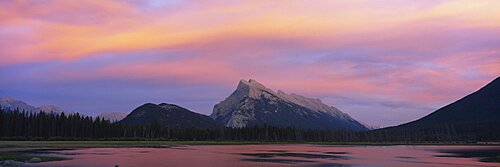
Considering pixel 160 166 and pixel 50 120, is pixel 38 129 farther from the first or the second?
pixel 160 166

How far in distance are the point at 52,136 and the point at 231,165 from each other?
412 ft

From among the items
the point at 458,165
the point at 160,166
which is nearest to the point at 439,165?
the point at 458,165

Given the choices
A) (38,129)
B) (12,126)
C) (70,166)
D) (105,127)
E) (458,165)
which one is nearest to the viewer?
(70,166)

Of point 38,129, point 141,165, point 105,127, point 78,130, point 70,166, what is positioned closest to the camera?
point 70,166

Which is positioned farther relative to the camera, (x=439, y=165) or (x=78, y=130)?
(x=78, y=130)

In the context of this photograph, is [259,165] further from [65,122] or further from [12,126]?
[65,122]

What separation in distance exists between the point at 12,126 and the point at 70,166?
4628 inches

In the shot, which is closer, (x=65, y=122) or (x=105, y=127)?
(x=65, y=122)

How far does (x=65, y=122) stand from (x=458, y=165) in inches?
5574

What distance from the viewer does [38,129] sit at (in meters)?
163

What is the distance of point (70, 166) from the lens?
48.4 metres

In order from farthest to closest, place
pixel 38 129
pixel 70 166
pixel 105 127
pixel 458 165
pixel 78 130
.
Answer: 1. pixel 105 127
2. pixel 78 130
3. pixel 38 129
4. pixel 458 165
5. pixel 70 166

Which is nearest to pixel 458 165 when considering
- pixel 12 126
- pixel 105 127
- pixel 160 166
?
pixel 160 166

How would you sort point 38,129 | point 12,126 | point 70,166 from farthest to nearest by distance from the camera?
1. point 38,129
2. point 12,126
3. point 70,166
